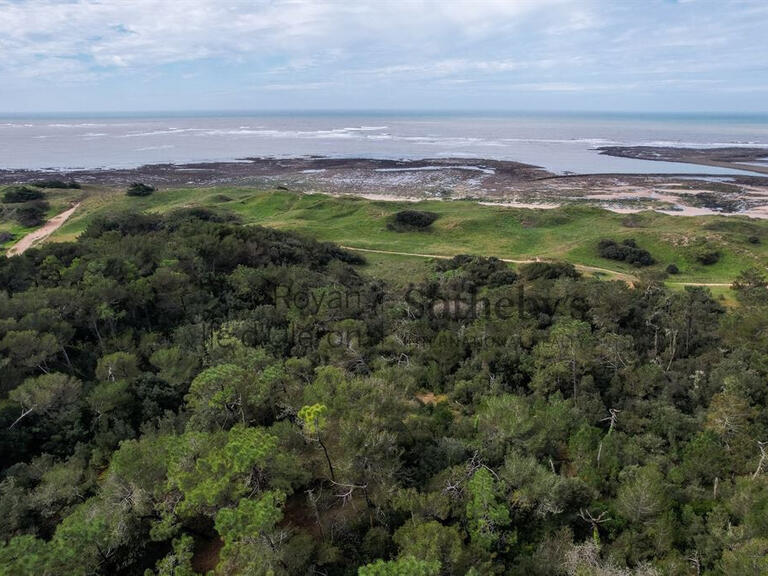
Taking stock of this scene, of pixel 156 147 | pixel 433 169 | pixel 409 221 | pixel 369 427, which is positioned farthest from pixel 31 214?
pixel 156 147

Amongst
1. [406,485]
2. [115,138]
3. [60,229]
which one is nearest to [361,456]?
[406,485]

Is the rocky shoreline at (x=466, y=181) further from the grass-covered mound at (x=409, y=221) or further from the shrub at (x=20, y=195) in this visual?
the grass-covered mound at (x=409, y=221)

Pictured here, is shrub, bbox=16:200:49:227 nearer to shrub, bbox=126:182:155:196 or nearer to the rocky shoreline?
shrub, bbox=126:182:155:196

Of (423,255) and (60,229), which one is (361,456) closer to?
(423,255)

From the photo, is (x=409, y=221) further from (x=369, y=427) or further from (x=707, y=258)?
(x=369, y=427)

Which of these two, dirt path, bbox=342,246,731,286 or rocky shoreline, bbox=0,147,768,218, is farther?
rocky shoreline, bbox=0,147,768,218

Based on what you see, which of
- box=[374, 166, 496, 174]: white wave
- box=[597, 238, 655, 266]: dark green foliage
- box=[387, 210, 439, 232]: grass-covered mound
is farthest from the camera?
box=[374, 166, 496, 174]: white wave

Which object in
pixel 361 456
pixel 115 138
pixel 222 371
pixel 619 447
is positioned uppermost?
pixel 115 138

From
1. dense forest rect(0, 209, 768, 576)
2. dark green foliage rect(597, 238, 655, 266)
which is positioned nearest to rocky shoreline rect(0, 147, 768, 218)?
dark green foliage rect(597, 238, 655, 266)
